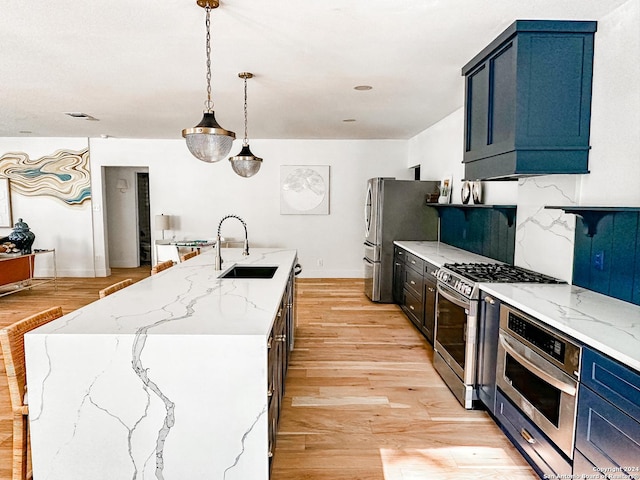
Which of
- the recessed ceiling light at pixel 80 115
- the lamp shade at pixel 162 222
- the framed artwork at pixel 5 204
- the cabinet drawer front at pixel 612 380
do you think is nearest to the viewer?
the cabinet drawer front at pixel 612 380

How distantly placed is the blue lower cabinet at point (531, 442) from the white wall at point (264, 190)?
4.95 meters

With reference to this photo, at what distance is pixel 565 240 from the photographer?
2.76m

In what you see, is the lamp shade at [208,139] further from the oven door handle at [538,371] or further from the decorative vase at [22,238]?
the decorative vase at [22,238]

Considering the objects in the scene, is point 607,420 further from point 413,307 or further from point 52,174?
point 52,174

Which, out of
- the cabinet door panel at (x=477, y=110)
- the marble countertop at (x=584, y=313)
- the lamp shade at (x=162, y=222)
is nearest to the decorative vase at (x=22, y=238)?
the lamp shade at (x=162, y=222)

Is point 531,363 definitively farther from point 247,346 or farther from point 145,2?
point 145,2

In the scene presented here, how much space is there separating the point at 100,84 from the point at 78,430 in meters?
3.18

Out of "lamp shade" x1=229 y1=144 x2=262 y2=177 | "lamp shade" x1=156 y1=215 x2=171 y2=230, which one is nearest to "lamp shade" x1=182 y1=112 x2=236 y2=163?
"lamp shade" x1=229 y1=144 x2=262 y2=177

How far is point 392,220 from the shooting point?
5445 millimetres

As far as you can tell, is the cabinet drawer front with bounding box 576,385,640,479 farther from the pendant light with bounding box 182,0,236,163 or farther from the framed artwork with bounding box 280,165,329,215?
the framed artwork with bounding box 280,165,329,215

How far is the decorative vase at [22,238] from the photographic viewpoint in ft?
19.0

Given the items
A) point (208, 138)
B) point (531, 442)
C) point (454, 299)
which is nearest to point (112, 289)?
point (208, 138)

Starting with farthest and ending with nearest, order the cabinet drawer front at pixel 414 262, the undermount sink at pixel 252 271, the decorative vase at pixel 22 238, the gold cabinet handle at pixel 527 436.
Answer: the decorative vase at pixel 22 238 → the cabinet drawer front at pixel 414 262 → the undermount sink at pixel 252 271 → the gold cabinet handle at pixel 527 436

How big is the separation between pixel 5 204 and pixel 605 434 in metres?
8.58
